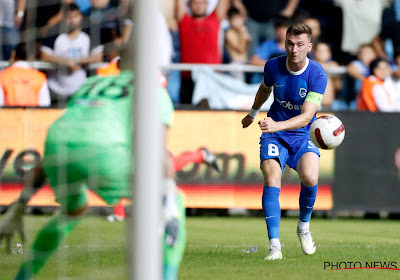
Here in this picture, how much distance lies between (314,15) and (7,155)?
5.66 m

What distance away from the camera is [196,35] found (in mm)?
12719

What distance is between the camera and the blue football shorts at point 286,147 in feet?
23.9

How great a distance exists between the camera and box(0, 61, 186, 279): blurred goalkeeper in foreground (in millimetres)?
4812

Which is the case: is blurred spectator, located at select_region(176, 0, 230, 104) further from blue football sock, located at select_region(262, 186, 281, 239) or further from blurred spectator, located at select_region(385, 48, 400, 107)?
blue football sock, located at select_region(262, 186, 281, 239)

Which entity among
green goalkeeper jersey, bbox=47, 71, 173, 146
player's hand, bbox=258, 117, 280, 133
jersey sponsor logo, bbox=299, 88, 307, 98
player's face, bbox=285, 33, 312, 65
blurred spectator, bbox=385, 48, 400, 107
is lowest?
blurred spectator, bbox=385, 48, 400, 107

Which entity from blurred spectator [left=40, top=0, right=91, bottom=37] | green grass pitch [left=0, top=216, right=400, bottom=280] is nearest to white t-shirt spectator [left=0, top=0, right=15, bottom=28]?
blurred spectator [left=40, top=0, right=91, bottom=37]

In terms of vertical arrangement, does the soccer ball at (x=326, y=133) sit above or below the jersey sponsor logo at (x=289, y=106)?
below

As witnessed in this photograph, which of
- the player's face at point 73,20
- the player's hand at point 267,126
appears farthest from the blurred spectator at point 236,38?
the player's hand at point 267,126

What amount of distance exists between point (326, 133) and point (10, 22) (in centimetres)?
469

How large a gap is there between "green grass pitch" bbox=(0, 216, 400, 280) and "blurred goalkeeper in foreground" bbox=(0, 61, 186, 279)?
44 centimetres

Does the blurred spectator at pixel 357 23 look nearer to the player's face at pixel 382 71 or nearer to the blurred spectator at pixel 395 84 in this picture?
the player's face at pixel 382 71

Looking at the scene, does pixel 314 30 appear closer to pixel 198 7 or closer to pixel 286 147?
pixel 198 7

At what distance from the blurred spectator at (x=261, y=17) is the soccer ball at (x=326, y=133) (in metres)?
6.09

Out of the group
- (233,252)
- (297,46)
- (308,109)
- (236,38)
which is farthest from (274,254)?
(236,38)
